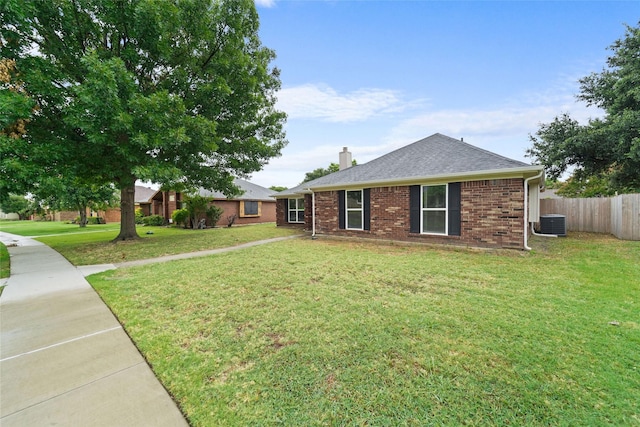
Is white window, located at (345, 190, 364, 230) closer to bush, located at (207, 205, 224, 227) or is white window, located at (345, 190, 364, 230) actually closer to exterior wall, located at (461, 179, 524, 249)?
exterior wall, located at (461, 179, 524, 249)

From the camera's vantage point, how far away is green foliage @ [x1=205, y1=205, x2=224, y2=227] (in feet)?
62.8

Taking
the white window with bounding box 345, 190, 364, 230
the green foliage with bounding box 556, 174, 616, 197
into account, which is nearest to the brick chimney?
the white window with bounding box 345, 190, 364, 230

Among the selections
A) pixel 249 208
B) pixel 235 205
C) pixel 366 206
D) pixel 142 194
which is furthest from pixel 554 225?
pixel 142 194

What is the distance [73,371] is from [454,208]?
9432 mm

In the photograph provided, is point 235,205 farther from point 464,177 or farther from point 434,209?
point 464,177

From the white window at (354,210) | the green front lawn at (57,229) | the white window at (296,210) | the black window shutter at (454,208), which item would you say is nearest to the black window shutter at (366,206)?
the white window at (354,210)

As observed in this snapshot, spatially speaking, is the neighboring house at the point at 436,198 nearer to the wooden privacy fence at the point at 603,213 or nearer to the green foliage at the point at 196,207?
the wooden privacy fence at the point at 603,213

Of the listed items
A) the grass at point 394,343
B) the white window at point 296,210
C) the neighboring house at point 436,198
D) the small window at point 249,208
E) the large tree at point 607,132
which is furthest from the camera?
the small window at point 249,208

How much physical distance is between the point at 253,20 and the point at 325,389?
14661 mm

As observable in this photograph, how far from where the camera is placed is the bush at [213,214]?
19169mm

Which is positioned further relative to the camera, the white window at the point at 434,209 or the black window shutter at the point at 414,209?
the black window shutter at the point at 414,209

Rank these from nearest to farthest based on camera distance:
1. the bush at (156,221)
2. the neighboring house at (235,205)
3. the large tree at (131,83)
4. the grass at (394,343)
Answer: the grass at (394,343), the large tree at (131,83), the neighboring house at (235,205), the bush at (156,221)

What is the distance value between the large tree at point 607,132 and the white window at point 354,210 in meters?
12.7

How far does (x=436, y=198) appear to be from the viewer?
8844 mm
